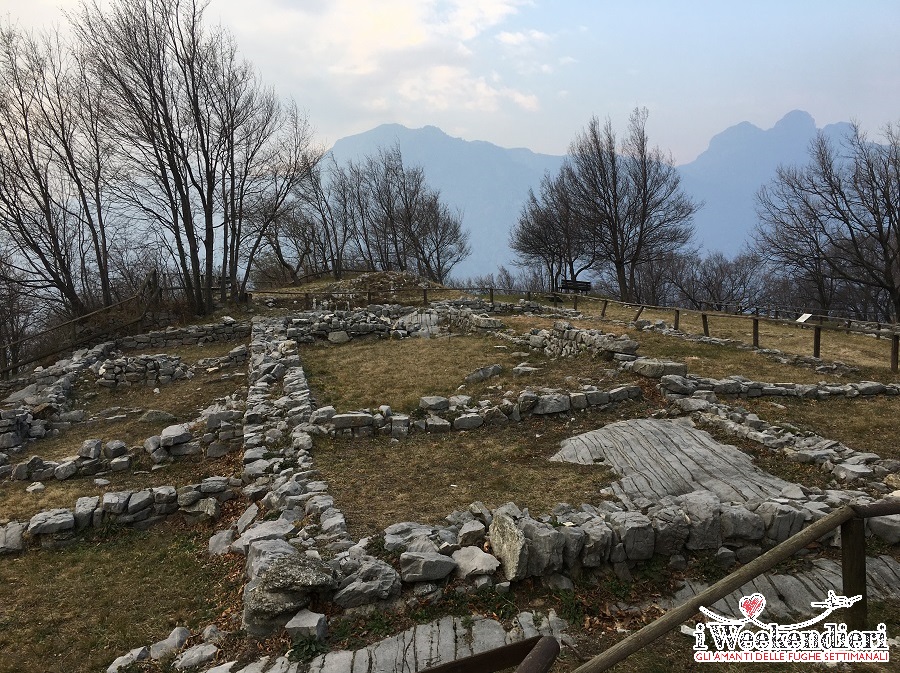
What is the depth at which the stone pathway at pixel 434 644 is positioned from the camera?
12.9ft

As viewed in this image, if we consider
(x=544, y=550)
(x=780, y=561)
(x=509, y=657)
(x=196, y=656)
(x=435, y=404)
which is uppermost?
(x=509, y=657)

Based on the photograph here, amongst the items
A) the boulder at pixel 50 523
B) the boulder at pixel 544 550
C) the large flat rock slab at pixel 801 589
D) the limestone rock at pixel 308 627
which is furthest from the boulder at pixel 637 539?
the boulder at pixel 50 523

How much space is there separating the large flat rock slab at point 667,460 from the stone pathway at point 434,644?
2776 mm

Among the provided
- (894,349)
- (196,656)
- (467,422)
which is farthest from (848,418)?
(196,656)

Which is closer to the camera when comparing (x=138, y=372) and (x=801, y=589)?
(x=801, y=589)

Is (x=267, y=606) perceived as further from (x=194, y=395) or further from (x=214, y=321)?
(x=214, y=321)

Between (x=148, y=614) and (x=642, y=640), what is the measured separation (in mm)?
5696

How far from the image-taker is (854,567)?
3.39 meters

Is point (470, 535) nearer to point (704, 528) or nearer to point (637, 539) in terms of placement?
point (637, 539)

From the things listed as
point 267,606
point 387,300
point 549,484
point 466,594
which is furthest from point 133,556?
point 387,300

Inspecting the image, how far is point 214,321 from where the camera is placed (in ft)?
78.0

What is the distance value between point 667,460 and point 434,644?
4.88 m

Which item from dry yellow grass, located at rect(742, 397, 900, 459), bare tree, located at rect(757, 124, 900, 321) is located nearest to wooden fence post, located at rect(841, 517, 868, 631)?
dry yellow grass, located at rect(742, 397, 900, 459)

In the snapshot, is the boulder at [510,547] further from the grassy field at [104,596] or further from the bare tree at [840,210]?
the bare tree at [840,210]
